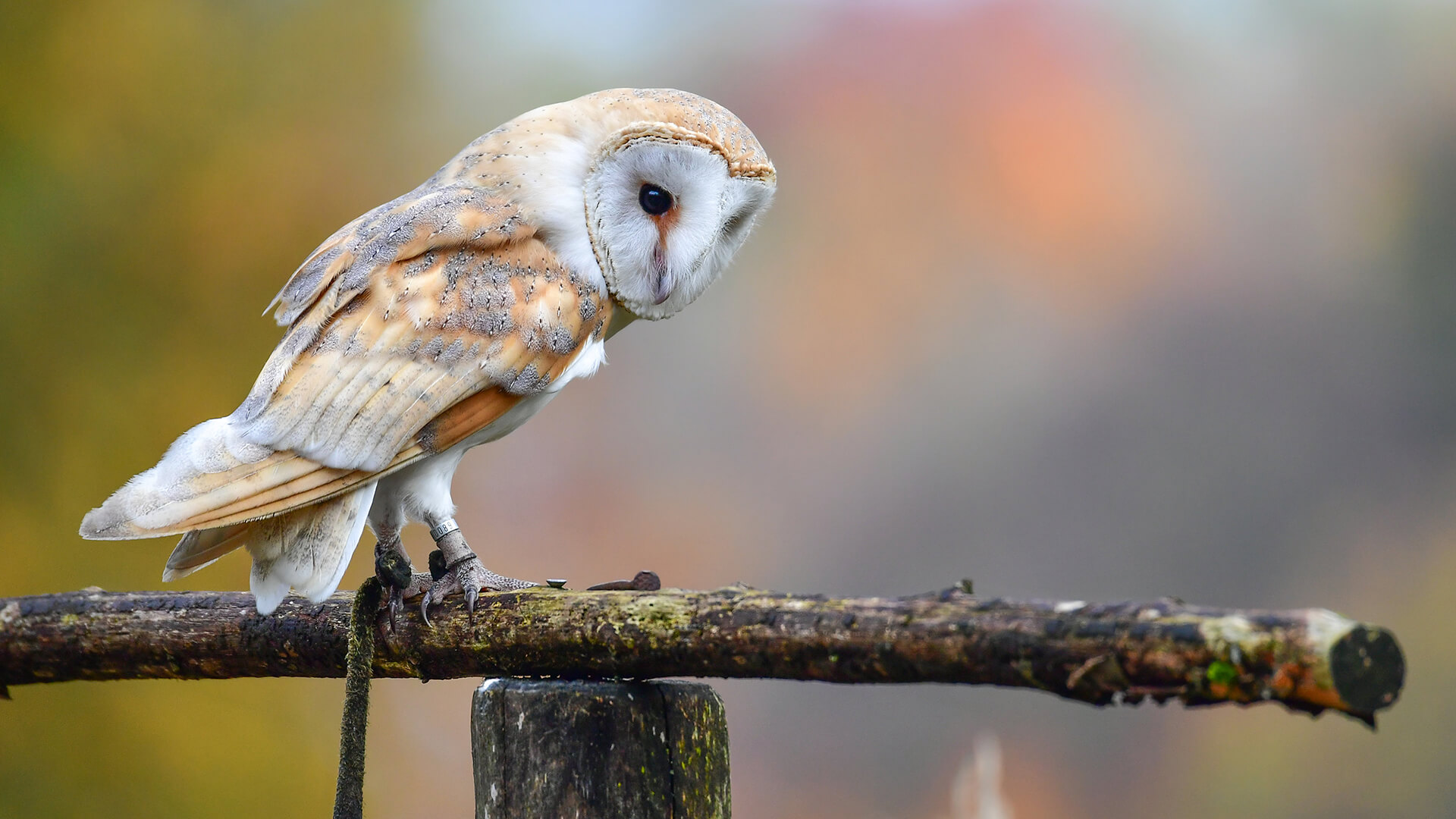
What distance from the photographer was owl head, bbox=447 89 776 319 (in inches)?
54.1

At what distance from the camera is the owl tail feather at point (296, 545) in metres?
1.21

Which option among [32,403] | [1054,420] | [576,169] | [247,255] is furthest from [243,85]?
[1054,420]

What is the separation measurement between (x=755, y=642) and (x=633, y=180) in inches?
28.9

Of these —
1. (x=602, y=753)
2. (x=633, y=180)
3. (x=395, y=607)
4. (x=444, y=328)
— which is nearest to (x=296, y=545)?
(x=395, y=607)

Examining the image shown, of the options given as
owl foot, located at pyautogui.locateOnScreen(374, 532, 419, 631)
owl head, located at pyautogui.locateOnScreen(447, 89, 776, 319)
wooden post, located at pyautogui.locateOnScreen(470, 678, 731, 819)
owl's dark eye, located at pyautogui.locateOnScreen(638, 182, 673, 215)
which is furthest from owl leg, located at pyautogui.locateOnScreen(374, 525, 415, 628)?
owl's dark eye, located at pyautogui.locateOnScreen(638, 182, 673, 215)

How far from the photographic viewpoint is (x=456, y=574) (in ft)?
4.14

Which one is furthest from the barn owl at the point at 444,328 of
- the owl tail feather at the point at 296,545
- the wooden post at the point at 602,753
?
the wooden post at the point at 602,753

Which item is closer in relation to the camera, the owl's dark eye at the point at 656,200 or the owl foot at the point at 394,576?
the owl foot at the point at 394,576

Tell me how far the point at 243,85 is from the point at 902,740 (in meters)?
2.96

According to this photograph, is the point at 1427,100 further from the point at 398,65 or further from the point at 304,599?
the point at 304,599

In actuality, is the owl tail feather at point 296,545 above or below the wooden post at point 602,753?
above

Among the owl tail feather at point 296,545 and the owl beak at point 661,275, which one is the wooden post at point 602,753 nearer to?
the owl tail feather at point 296,545

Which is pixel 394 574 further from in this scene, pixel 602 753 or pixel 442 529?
pixel 602 753

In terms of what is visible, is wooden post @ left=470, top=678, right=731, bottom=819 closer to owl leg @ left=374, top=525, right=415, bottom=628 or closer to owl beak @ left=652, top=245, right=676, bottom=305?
owl leg @ left=374, top=525, right=415, bottom=628
